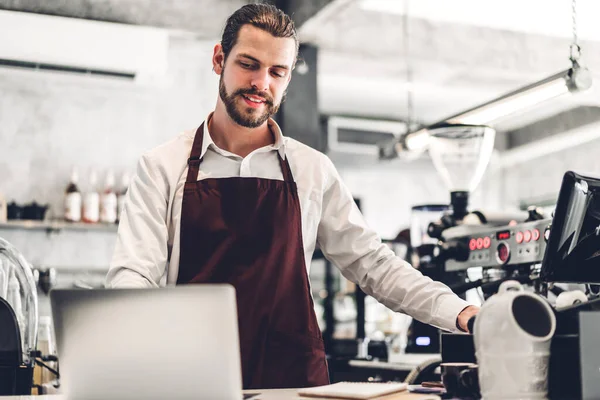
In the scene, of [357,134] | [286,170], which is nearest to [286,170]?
[286,170]

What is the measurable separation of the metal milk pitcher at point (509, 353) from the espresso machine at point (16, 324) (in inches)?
42.9

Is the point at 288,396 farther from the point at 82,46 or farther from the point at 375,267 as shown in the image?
the point at 82,46

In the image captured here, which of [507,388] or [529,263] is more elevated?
[529,263]

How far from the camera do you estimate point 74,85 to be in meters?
5.09

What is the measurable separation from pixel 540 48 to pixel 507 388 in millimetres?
4856

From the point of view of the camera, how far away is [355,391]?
4.16ft

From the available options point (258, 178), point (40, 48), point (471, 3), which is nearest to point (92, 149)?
point (40, 48)

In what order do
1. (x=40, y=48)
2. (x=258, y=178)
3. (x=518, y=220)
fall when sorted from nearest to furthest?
(x=258, y=178), (x=518, y=220), (x=40, y=48)

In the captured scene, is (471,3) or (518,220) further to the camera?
(471,3)

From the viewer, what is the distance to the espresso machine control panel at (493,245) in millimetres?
2309

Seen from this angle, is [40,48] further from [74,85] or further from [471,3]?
[471,3]

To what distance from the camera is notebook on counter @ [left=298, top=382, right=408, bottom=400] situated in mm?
1243

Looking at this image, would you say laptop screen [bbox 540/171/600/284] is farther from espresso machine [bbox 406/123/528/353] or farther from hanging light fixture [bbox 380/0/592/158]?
hanging light fixture [bbox 380/0/592/158]

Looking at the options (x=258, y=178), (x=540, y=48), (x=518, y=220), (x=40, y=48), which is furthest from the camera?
(x=540, y=48)
